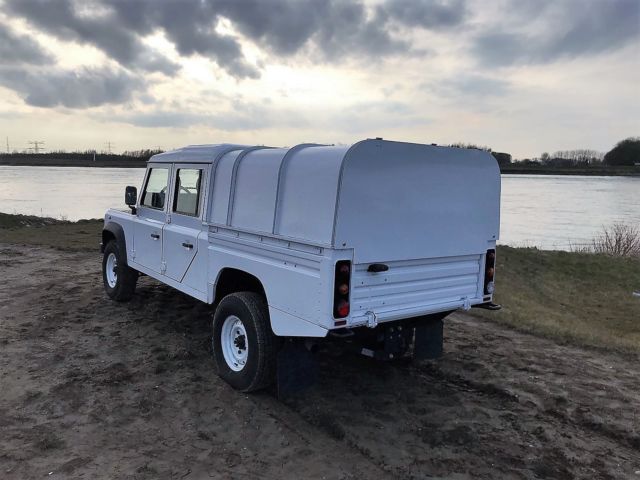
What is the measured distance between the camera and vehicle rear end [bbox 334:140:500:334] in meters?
3.69

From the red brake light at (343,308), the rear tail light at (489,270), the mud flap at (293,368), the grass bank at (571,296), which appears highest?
the rear tail light at (489,270)

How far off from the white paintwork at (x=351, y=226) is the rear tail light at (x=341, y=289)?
51 mm

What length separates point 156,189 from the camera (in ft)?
20.7

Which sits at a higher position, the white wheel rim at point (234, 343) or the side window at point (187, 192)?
the side window at point (187, 192)

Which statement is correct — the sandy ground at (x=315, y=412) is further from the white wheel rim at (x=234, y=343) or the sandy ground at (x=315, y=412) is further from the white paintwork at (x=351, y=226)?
the white paintwork at (x=351, y=226)

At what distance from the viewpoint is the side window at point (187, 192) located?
535 centimetres

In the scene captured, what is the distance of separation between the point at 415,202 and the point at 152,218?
11.7 feet

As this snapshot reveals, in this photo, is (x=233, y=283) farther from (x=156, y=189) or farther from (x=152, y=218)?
(x=156, y=189)

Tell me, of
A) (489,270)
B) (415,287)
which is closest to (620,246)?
(489,270)

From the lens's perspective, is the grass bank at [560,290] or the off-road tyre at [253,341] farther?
the grass bank at [560,290]

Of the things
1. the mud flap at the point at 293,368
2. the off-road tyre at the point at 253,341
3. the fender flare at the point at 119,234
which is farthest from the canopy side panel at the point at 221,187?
the fender flare at the point at 119,234

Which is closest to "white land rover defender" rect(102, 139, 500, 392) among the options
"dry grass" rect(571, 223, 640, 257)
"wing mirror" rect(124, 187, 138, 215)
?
"wing mirror" rect(124, 187, 138, 215)

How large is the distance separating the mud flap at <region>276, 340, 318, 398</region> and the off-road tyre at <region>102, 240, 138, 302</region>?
12.2ft

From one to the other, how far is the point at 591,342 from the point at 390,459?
3946 mm
